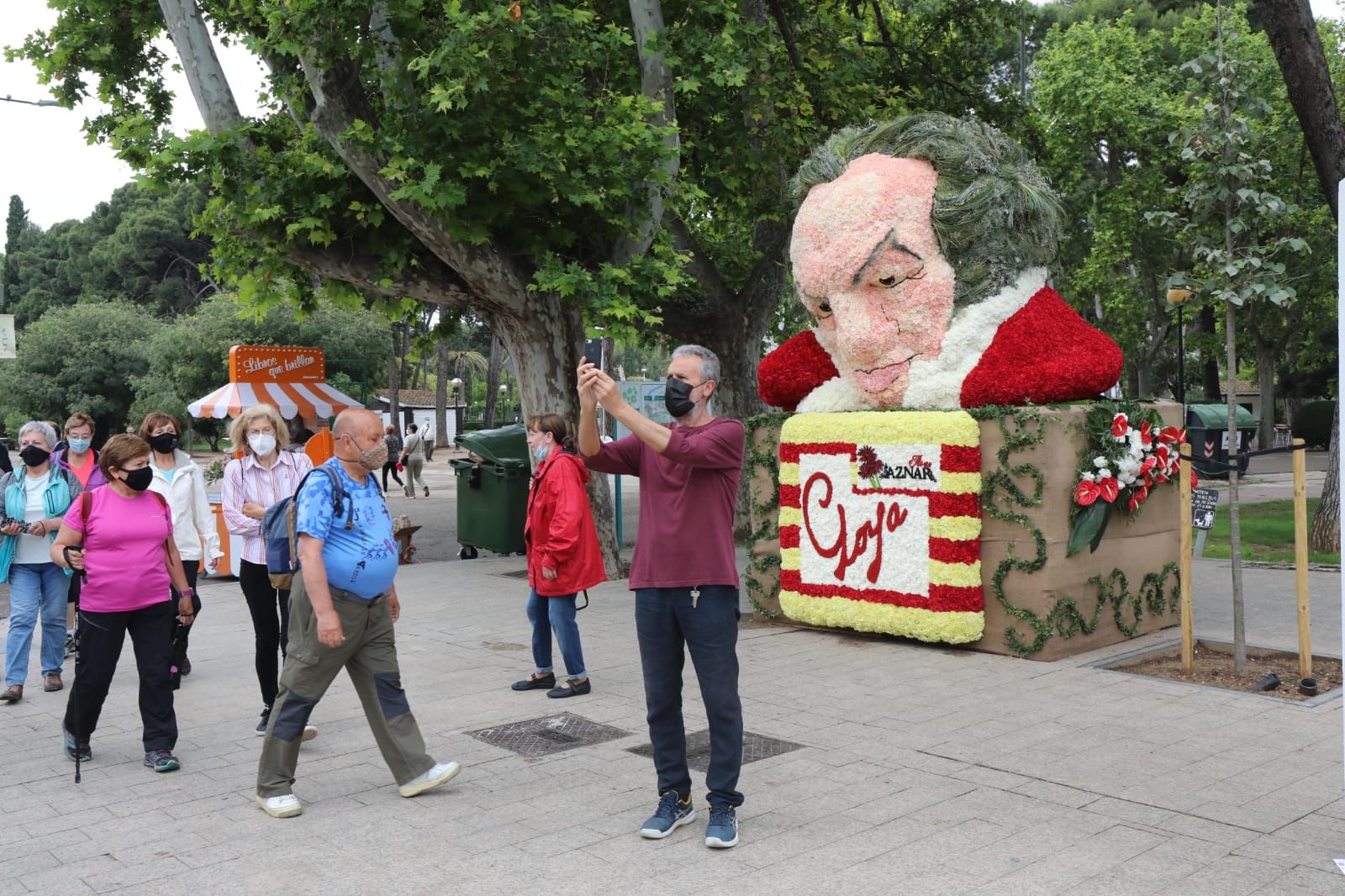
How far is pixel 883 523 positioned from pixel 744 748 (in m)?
2.99

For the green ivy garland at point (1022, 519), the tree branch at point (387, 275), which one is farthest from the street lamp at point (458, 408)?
the green ivy garland at point (1022, 519)

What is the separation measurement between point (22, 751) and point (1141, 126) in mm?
28543

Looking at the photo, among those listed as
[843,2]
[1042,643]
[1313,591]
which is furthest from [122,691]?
[843,2]

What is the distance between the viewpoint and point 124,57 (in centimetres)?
1288

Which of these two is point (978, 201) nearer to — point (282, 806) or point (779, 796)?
point (779, 796)

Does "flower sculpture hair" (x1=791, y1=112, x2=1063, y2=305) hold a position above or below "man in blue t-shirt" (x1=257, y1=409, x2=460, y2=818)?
above

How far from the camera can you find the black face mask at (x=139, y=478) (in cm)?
588

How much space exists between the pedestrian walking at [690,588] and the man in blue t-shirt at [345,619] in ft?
3.55

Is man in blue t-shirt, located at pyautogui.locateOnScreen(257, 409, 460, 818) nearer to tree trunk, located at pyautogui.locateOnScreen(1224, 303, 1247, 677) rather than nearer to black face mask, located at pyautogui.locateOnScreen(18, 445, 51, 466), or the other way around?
black face mask, located at pyautogui.locateOnScreen(18, 445, 51, 466)

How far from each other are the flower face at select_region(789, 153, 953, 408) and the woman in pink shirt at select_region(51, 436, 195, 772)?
477 centimetres

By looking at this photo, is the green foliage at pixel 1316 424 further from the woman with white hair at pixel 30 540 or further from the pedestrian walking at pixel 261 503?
the woman with white hair at pixel 30 540

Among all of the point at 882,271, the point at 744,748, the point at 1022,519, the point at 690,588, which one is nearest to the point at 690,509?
the point at 690,588

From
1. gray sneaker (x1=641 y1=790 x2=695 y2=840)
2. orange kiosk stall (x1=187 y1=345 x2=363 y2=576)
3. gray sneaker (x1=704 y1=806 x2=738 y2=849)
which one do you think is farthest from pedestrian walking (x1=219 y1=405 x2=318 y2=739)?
orange kiosk stall (x1=187 y1=345 x2=363 y2=576)

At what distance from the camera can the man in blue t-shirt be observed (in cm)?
490
